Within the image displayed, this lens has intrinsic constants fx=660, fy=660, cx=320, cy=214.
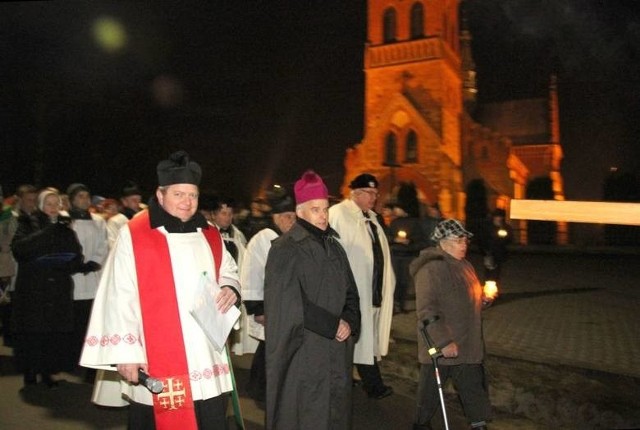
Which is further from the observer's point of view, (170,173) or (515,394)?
(515,394)

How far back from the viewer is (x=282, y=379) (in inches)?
170

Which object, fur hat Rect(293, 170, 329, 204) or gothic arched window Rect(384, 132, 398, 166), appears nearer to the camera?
fur hat Rect(293, 170, 329, 204)

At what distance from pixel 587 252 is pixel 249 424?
27.2 metres

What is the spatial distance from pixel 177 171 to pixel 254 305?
2.30 metres

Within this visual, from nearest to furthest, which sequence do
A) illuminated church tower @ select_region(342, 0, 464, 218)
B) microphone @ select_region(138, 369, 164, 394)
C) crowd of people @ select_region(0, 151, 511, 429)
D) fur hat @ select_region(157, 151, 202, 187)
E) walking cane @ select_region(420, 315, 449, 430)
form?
microphone @ select_region(138, 369, 164, 394), crowd of people @ select_region(0, 151, 511, 429), fur hat @ select_region(157, 151, 202, 187), walking cane @ select_region(420, 315, 449, 430), illuminated church tower @ select_region(342, 0, 464, 218)

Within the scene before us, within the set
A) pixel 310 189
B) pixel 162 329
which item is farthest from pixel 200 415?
pixel 310 189

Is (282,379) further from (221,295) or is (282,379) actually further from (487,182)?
(487,182)

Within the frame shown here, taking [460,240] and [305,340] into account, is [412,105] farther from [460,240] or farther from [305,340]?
[305,340]

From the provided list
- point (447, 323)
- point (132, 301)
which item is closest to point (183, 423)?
point (132, 301)

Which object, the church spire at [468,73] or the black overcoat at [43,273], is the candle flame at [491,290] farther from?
the church spire at [468,73]

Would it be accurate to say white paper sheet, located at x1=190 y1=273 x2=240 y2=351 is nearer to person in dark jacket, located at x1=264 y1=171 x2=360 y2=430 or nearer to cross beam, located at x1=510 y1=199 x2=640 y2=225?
person in dark jacket, located at x1=264 y1=171 x2=360 y2=430

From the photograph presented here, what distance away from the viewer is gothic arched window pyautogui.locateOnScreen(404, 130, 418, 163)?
1970 inches

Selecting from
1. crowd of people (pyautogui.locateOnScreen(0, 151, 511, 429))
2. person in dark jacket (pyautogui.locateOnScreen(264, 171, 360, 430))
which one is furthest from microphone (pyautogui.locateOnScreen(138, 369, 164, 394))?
person in dark jacket (pyautogui.locateOnScreen(264, 171, 360, 430))

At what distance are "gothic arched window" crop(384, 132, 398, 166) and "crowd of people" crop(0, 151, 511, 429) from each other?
143 ft
